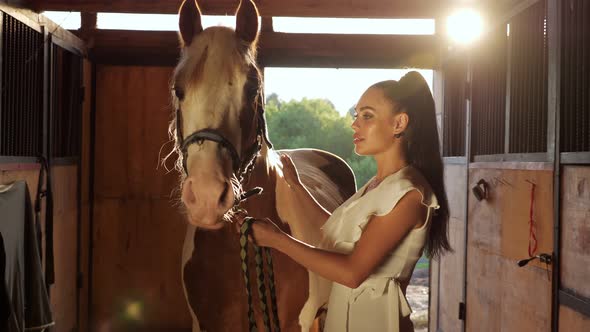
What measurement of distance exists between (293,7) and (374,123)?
2.32 meters

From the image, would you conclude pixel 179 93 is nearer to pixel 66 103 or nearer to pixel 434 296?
pixel 66 103

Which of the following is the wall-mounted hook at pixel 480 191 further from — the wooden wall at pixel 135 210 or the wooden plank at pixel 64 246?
the wooden plank at pixel 64 246

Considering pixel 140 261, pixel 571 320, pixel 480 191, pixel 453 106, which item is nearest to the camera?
pixel 571 320

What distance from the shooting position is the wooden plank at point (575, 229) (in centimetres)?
202

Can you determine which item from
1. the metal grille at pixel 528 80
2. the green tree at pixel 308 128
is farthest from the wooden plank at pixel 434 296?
the green tree at pixel 308 128

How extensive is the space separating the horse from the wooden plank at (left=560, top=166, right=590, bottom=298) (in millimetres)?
1021

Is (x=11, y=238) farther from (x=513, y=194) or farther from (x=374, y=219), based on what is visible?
(x=513, y=194)

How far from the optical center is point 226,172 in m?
1.50

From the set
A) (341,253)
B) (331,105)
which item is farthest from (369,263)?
(331,105)

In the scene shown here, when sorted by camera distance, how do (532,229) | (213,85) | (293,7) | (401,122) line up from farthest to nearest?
1. (293,7)
2. (532,229)
3. (213,85)
4. (401,122)

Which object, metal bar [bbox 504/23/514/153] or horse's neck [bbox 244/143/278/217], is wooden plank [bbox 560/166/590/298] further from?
Result: horse's neck [bbox 244/143/278/217]

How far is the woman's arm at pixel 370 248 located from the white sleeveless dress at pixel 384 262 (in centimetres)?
2

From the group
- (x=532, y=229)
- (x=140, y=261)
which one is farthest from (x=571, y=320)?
(x=140, y=261)

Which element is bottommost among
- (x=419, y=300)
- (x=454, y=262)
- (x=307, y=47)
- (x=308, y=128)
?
(x=419, y=300)
